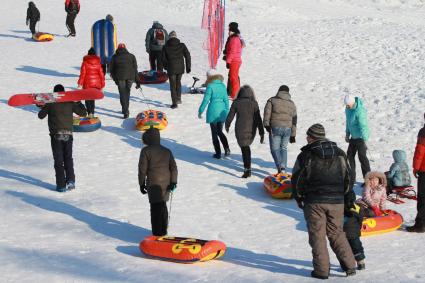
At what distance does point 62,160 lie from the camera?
1191 cm

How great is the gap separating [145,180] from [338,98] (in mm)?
9713

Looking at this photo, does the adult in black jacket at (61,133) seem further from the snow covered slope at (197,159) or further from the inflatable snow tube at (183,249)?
the inflatable snow tube at (183,249)

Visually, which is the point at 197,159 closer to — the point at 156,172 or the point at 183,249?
the point at 156,172

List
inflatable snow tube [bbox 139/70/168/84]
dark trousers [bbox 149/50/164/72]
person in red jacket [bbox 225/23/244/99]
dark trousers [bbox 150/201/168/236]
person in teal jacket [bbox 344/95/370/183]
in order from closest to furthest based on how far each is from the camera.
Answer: dark trousers [bbox 150/201/168/236] < person in teal jacket [bbox 344/95/370/183] < person in red jacket [bbox 225/23/244/99] < dark trousers [bbox 149/50/164/72] < inflatable snow tube [bbox 139/70/168/84]

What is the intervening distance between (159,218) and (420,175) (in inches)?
142

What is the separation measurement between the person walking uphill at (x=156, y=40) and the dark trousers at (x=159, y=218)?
10619 mm

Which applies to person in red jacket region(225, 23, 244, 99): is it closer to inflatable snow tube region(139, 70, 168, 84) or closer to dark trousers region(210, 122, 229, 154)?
inflatable snow tube region(139, 70, 168, 84)

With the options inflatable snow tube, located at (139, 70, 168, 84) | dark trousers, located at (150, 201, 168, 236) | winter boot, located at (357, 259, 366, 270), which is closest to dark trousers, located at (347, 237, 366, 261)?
winter boot, located at (357, 259, 366, 270)

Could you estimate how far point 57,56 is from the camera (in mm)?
23891

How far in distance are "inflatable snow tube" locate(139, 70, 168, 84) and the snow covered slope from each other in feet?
1.02

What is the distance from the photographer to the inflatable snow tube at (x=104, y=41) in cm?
2041

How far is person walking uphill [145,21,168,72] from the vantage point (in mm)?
19734

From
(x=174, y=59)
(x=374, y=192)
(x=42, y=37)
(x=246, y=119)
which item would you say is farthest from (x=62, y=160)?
(x=42, y=37)

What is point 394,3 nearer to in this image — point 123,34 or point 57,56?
point 123,34
